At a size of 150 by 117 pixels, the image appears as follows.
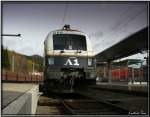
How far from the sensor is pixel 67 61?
9727mm

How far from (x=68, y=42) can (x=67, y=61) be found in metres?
0.52

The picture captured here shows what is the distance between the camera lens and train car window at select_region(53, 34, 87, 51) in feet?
31.4

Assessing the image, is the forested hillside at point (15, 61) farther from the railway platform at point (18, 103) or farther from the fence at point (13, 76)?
the railway platform at point (18, 103)

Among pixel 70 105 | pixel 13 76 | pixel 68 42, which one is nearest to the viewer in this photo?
pixel 70 105

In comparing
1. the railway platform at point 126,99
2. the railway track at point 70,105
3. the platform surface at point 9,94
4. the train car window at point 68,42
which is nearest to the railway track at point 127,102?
the railway platform at point 126,99

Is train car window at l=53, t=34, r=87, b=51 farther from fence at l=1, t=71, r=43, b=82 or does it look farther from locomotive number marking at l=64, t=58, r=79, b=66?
fence at l=1, t=71, r=43, b=82

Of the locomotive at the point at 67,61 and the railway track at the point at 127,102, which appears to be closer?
the railway track at the point at 127,102

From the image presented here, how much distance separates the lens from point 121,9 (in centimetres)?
514

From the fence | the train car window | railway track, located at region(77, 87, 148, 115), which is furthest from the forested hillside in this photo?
the train car window

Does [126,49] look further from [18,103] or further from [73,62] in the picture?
[18,103]

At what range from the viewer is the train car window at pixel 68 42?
31.4ft

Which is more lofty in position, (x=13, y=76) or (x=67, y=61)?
(x=67, y=61)

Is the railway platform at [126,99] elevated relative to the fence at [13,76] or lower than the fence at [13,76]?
lower

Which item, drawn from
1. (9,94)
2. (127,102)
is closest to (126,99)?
(127,102)
